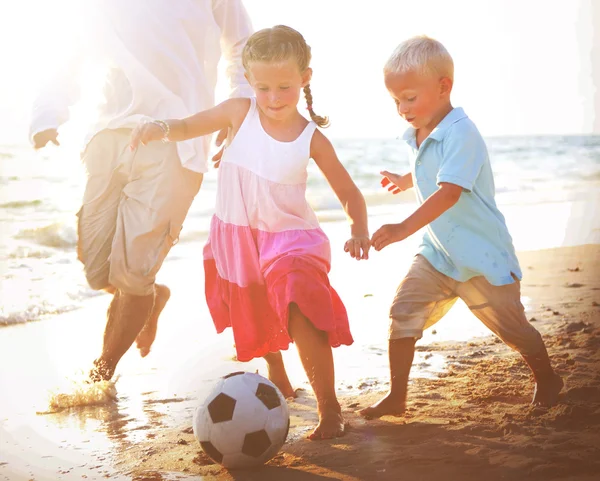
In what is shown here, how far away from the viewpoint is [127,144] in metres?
4.43

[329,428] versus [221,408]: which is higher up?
[221,408]

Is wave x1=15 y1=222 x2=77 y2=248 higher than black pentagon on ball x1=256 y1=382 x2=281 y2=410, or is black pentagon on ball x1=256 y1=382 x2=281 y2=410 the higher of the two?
wave x1=15 y1=222 x2=77 y2=248

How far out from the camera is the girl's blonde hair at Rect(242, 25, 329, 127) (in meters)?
3.73

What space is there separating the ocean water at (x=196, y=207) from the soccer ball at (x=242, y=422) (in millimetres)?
1853

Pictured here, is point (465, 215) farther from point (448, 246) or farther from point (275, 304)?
point (275, 304)

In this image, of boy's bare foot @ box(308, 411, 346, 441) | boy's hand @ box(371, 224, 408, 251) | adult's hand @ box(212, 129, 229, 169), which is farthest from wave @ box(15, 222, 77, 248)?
boy's hand @ box(371, 224, 408, 251)

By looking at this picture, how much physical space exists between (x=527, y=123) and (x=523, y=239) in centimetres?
1349

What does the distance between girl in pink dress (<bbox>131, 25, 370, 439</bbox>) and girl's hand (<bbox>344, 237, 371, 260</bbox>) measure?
102mm

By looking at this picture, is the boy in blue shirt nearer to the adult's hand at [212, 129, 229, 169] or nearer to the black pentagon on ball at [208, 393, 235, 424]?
the black pentagon on ball at [208, 393, 235, 424]

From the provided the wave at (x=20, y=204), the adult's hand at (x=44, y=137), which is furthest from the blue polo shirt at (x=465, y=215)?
the wave at (x=20, y=204)

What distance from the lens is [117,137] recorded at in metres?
4.45

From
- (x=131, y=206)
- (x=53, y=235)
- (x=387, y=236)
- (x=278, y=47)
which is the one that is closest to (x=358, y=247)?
(x=387, y=236)

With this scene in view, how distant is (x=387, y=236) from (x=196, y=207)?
28.5 ft

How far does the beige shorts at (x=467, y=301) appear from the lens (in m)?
3.63
